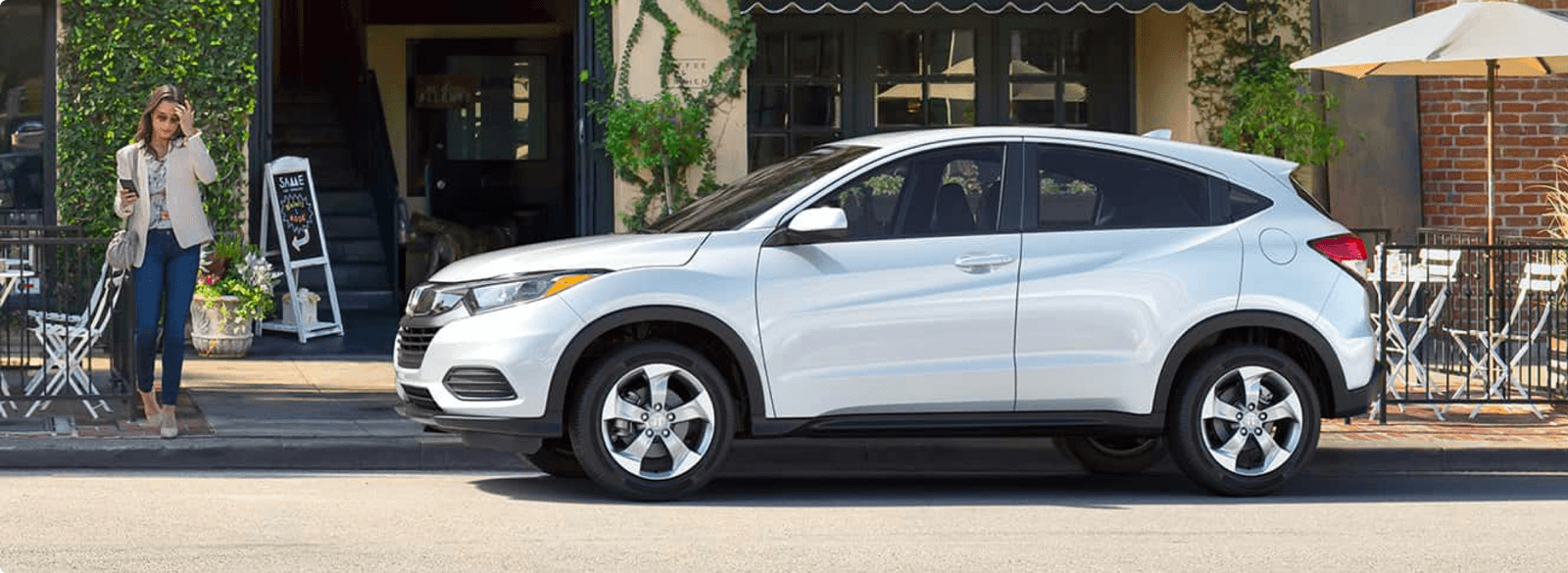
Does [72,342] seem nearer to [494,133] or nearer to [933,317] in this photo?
[933,317]

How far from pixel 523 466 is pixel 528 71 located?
10.4 meters

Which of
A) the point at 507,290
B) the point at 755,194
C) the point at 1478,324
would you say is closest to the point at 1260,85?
the point at 1478,324

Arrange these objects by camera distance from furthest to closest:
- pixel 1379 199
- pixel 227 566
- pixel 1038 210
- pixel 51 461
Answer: pixel 1379 199
pixel 51 461
pixel 1038 210
pixel 227 566

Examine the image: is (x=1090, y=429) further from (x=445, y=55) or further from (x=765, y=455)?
(x=445, y=55)

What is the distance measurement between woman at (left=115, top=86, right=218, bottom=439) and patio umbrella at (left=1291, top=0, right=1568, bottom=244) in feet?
20.1

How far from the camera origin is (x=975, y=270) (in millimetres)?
9539

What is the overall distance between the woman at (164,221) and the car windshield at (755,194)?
237 centimetres

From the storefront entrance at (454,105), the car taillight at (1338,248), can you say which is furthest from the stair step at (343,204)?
the car taillight at (1338,248)

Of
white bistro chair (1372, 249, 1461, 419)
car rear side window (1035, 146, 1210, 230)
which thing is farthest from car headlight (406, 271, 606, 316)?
white bistro chair (1372, 249, 1461, 419)

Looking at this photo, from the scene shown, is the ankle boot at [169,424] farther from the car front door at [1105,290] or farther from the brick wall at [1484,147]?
the brick wall at [1484,147]

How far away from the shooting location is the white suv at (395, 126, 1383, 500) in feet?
30.5

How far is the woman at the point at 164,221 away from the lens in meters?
10.9

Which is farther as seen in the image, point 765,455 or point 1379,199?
point 1379,199

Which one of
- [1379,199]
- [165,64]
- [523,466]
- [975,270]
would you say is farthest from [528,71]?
[975,270]
